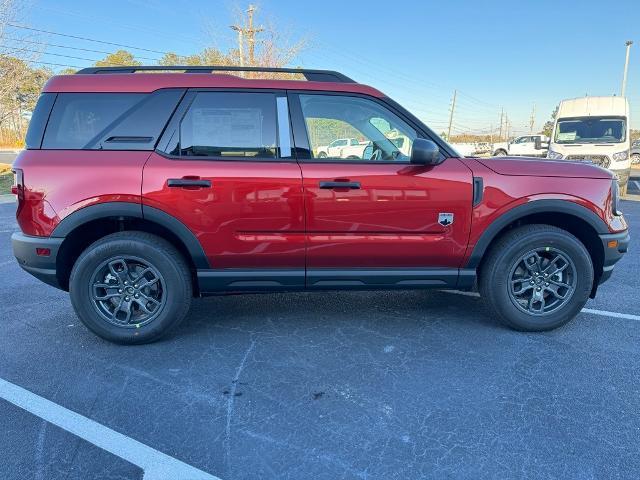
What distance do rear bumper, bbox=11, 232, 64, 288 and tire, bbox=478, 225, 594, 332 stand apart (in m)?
3.17

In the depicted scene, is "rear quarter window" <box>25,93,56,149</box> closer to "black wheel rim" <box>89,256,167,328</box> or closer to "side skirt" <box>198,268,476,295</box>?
"black wheel rim" <box>89,256,167,328</box>

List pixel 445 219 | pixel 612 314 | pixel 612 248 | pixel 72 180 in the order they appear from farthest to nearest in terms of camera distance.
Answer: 1. pixel 612 314
2. pixel 612 248
3. pixel 445 219
4. pixel 72 180

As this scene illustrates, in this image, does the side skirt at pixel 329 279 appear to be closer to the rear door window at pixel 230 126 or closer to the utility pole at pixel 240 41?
the rear door window at pixel 230 126

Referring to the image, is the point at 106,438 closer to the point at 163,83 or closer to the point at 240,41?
the point at 163,83

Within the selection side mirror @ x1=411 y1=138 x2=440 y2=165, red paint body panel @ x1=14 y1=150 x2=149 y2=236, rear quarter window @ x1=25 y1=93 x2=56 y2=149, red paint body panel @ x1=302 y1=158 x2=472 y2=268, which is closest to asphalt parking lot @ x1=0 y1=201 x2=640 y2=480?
red paint body panel @ x1=302 y1=158 x2=472 y2=268

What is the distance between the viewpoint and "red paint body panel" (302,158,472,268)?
Answer: 10.5 ft

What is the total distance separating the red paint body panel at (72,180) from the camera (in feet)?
10.0

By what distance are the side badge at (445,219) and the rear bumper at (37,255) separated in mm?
2685

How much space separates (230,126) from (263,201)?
0.61m

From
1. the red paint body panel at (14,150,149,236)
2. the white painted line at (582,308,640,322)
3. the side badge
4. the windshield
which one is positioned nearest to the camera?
the red paint body panel at (14,150,149,236)

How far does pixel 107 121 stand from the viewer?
125 inches

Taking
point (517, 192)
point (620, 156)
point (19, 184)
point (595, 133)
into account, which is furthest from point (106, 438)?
point (595, 133)

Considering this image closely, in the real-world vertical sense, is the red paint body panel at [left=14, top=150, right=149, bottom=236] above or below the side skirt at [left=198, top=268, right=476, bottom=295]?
above

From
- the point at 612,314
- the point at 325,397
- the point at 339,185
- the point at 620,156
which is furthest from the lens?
the point at 620,156
